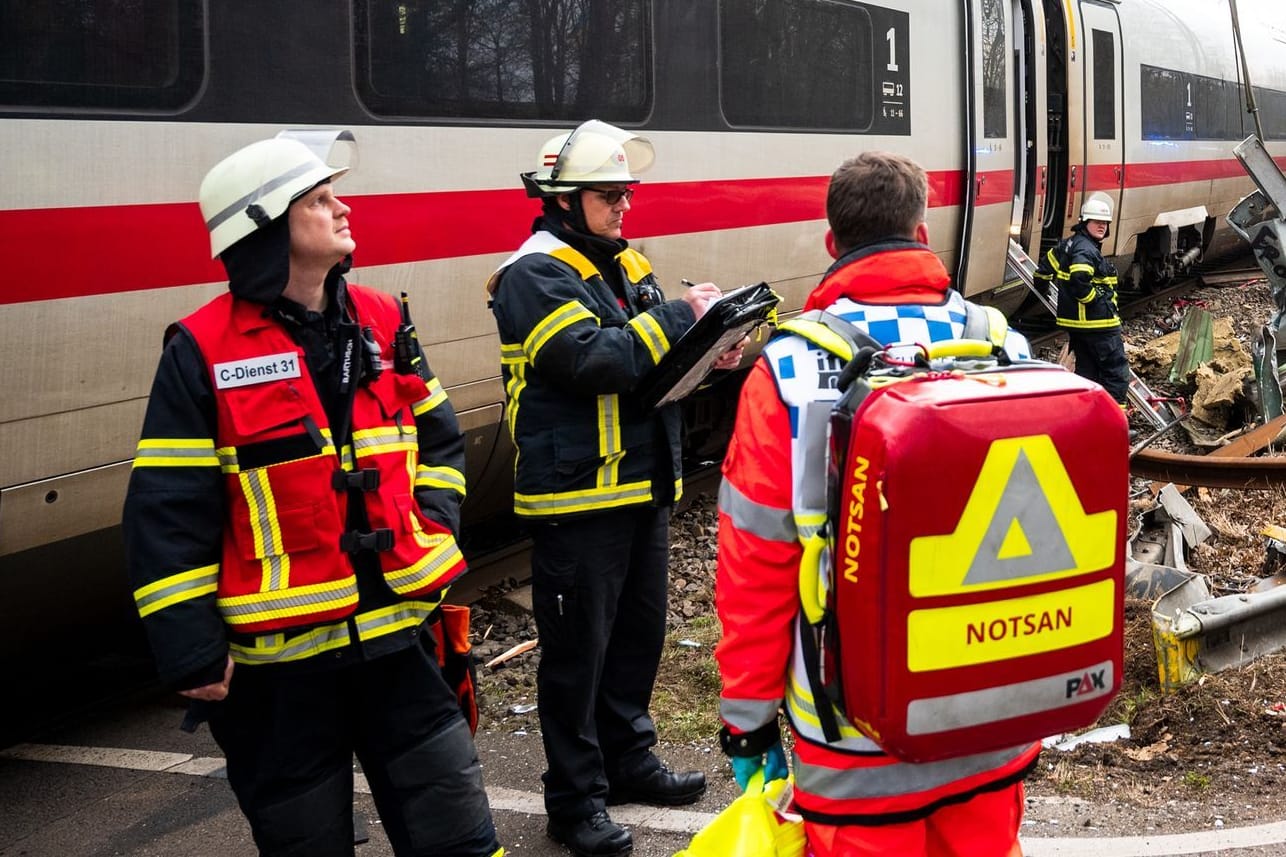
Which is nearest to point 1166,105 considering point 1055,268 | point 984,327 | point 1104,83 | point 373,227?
point 1104,83

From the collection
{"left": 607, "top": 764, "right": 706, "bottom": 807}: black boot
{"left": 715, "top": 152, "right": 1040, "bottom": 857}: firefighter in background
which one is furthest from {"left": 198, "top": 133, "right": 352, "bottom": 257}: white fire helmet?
{"left": 607, "top": 764, "right": 706, "bottom": 807}: black boot

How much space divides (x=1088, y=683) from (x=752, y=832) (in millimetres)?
602

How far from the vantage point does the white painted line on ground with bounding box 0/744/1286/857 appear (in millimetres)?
3562

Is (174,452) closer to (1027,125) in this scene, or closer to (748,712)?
(748,712)

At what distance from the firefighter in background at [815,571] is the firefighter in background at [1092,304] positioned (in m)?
7.62

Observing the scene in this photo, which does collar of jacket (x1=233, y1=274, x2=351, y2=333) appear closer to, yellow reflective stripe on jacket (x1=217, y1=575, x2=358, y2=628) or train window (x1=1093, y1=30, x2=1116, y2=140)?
yellow reflective stripe on jacket (x1=217, y1=575, x2=358, y2=628)

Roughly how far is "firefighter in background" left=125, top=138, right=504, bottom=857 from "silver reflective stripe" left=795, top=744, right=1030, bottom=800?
84 cm

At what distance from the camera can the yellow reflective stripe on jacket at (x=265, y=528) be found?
2547 mm

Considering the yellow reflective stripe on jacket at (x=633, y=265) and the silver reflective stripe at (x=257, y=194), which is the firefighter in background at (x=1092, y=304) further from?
the silver reflective stripe at (x=257, y=194)

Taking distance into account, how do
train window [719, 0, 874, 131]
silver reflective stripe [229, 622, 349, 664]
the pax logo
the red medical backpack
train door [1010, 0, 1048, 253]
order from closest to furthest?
the red medical backpack, the pax logo, silver reflective stripe [229, 622, 349, 664], train window [719, 0, 874, 131], train door [1010, 0, 1048, 253]

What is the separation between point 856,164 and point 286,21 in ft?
9.08

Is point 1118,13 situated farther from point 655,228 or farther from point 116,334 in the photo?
point 116,334

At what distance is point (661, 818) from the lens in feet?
12.9

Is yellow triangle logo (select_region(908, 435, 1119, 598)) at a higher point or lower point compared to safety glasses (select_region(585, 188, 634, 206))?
Answer: lower
